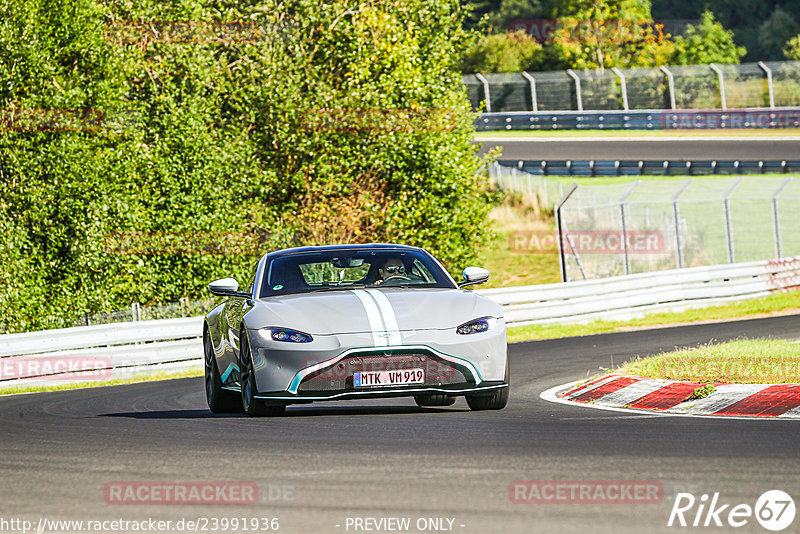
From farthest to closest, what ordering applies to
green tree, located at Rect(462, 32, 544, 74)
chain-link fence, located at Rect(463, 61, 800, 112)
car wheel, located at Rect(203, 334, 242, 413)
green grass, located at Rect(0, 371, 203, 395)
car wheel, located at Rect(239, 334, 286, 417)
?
green tree, located at Rect(462, 32, 544, 74) → chain-link fence, located at Rect(463, 61, 800, 112) → green grass, located at Rect(0, 371, 203, 395) → car wheel, located at Rect(203, 334, 242, 413) → car wheel, located at Rect(239, 334, 286, 417)

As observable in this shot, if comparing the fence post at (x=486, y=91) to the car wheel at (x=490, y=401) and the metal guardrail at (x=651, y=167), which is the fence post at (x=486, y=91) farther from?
the car wheel at (x=490, y=401)

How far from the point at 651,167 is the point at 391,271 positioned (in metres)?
40.4

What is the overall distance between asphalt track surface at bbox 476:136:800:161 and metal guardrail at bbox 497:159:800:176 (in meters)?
1.67

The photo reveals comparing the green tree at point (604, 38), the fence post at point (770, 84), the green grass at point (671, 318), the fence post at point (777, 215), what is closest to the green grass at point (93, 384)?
the green grass at point (671, 318)

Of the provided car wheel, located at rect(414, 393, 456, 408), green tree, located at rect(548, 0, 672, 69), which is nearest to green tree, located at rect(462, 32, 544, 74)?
green tree, located at rect(548, 0, 672, 69)

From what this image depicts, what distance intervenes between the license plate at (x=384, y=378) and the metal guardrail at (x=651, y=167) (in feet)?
129

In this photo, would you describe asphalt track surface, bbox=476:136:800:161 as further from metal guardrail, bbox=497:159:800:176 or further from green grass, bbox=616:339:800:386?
green grass, bbox=616:339:800:386

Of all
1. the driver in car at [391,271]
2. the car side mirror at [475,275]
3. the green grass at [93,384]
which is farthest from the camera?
the green grass at [93,384]

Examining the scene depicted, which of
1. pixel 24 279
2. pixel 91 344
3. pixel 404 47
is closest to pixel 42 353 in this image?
pixel 91 344

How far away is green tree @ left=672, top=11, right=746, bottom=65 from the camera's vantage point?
7556cm

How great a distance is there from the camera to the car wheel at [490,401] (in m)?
10.4

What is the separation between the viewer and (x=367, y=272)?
1123 cm

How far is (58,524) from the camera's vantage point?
5.86 m

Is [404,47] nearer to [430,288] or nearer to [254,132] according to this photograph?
[254,132]
